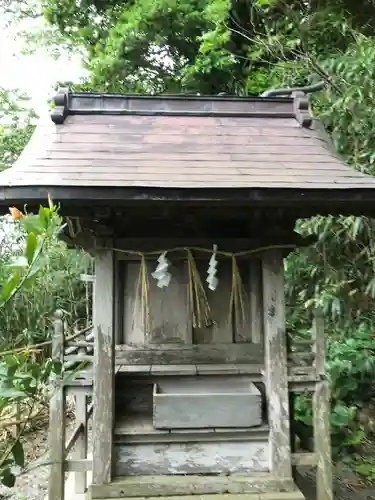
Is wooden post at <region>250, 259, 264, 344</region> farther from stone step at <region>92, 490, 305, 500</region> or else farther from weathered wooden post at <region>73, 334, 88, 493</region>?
weathered wooden post at <region>73, 334, 88, 493</region>

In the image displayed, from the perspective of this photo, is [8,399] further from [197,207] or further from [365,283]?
[365,283]

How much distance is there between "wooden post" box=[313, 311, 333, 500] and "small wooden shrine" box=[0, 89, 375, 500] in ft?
0.03

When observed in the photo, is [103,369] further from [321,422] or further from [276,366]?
[321,422]

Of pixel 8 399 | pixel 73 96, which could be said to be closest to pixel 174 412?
pixel 8 399

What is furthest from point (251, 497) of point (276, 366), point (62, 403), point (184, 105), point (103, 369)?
point (184, 105)

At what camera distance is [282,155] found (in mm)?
3361

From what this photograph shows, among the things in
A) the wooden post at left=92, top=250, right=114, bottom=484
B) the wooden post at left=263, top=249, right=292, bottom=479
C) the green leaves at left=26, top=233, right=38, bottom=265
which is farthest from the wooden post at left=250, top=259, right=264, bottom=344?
the green leaves at left=26, top=233, right=38, bottom=265

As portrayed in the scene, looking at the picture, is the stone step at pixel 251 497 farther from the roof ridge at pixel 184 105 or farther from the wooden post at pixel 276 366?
the roof ridge at pixel 184 105

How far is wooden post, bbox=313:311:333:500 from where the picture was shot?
3.37m

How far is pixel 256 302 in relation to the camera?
355cm

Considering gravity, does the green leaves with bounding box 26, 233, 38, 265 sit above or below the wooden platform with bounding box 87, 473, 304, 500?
above

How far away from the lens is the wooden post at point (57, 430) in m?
3.20

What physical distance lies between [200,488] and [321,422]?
102 cm

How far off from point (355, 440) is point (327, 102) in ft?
14.0
